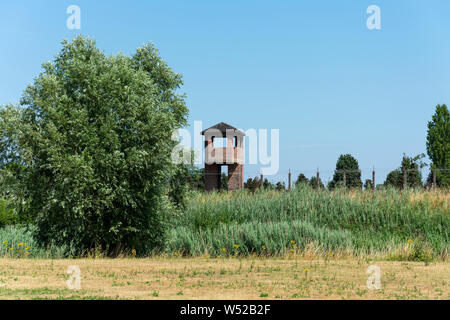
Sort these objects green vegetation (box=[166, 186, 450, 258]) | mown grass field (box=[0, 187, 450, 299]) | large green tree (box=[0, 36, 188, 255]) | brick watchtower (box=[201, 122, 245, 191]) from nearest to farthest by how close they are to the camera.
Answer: mown grass field (box=[0, 187, 450, 299]) < large green tree (box=[0, 36, 188, 255]) < green vegetation (box=[166, 186, 450, 258]) < brick watchtower (box=[201, 122, 245, 191])

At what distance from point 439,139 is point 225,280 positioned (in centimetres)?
5767

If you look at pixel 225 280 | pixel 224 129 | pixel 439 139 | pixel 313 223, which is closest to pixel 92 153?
pixel 225 280

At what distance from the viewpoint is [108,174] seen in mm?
18516

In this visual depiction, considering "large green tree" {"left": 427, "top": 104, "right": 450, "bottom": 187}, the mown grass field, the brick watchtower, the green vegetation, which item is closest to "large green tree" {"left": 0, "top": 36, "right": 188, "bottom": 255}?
the mown grass field

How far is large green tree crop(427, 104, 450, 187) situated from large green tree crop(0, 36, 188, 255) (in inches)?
1936

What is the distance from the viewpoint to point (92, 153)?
18.8 metres

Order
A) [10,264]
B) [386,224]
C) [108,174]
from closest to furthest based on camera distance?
1. [10,264]
2. [108,174]
3. [386,224]

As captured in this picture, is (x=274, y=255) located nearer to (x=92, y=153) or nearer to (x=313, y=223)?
(x=313, y=223)

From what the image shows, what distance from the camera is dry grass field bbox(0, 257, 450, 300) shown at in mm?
9984

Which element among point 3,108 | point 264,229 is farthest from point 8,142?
point 264,229

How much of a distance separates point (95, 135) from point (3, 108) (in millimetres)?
4617

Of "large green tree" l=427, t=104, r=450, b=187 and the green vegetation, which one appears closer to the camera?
the green vegetation

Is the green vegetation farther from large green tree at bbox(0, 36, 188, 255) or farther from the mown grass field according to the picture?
large green tree at bbox(0, 36, 188, 255)
